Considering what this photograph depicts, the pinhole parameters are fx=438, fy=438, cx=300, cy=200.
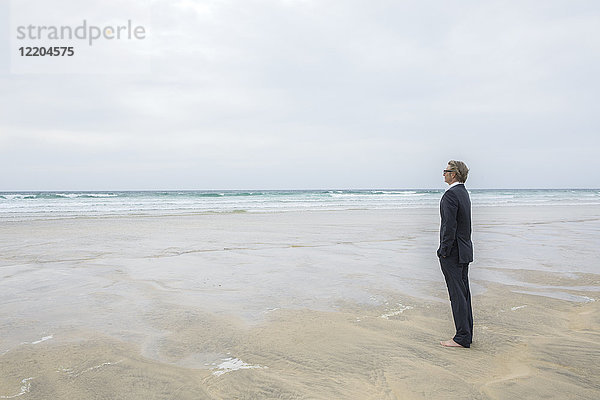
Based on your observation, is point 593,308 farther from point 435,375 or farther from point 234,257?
point 234,257

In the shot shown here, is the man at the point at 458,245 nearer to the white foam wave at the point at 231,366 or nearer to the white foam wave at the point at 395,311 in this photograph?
the white foam wave at the point at 395,311

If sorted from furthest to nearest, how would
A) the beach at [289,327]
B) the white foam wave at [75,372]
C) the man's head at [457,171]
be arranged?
the man's head at [457,171]
the white foam wave at [75,372]
the beach at [289,327]

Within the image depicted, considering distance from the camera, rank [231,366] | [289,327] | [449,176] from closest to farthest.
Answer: [231,366]
[449,176]
[289,327]

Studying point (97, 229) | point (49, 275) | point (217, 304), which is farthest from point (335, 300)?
point (97, 229)

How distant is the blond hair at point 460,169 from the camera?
4.34 m

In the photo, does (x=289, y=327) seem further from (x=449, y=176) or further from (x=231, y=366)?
(x=449, y=176)

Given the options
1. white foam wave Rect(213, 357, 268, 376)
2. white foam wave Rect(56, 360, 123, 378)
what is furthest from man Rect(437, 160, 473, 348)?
white foam wave Rect(56, 360, 123, 378)

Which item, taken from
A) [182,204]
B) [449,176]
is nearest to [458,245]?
[449,176]

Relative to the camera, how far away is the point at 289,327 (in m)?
4.86

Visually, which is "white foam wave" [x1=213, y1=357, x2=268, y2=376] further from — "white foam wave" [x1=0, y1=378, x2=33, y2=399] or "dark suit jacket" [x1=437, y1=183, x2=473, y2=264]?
"dark suit jacket" [x1=437, y1=183, x2=473, y2=264]

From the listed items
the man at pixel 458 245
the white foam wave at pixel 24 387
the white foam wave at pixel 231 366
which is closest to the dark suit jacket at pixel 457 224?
the man at pixel 458 245

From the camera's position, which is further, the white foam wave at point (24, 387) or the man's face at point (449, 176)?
the man's face at point (449, 176)

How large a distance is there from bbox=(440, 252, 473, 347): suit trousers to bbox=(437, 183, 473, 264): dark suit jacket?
86 millimetres

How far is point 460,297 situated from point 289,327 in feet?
6.03
